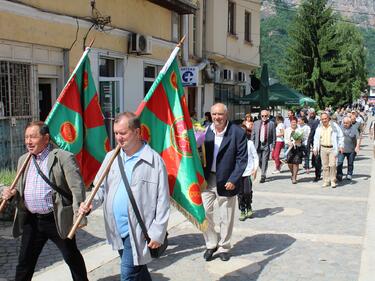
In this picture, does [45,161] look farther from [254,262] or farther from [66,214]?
[254,262]

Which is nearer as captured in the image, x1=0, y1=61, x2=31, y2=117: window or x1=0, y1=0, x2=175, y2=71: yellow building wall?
x1=0, y1=61, x2=31, y2=117: window

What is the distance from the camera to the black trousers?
174 inches

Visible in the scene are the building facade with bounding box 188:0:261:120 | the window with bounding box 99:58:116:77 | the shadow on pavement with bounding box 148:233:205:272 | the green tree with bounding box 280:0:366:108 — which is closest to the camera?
the shadow on pavement with bounding box 148:233:205:272

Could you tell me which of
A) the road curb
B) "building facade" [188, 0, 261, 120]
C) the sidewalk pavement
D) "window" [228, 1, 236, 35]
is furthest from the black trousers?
"window" [228, 1, 236, 35]

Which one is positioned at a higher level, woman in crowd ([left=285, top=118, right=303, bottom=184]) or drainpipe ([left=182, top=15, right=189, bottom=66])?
drainpipe ([left=182, top=15, right=189, bottom=66])

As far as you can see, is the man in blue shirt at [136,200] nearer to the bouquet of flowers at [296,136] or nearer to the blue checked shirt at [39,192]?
the blue checked shirt at [39,192]

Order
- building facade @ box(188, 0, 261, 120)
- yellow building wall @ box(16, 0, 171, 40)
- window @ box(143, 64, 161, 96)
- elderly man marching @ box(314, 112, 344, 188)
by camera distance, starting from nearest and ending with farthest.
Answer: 1. yellow building wall @ box(16, 0, 171, 40)
2. elderly man marching @ box(314, 112, 344, 188)
3. window @ box(143, 64, 161, 96)
4. building facade @ box(188, 0, 261, 120)

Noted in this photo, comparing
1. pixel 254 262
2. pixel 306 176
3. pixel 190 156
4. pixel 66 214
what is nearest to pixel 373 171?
pixel 306 176

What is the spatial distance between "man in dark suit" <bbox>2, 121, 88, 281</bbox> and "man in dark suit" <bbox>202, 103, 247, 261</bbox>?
80.2 inches

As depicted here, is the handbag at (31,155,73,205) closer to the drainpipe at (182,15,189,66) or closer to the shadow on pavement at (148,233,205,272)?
the shadow on pavement at (148,233,205,272)

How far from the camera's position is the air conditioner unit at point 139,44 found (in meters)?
13.0

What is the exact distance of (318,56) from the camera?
1534 inches

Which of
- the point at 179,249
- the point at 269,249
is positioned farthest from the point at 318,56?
the point at 179,249

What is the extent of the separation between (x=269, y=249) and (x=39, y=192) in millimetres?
3337
